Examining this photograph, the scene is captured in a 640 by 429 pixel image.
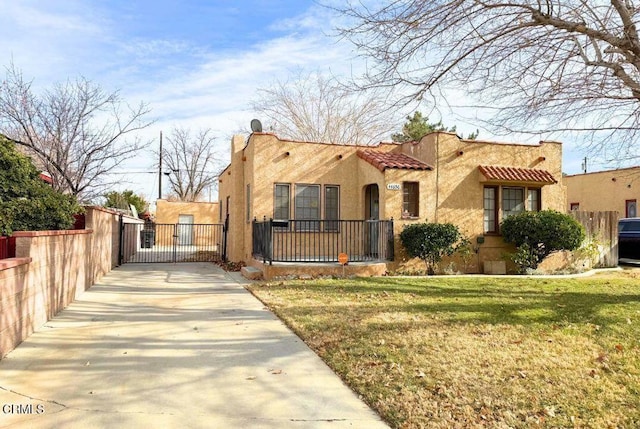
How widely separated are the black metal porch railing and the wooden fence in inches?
268

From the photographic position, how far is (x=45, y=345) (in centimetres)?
521

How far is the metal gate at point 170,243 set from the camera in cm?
1698

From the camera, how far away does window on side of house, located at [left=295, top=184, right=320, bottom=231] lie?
519 inches

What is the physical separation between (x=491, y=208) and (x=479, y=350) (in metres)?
9.35

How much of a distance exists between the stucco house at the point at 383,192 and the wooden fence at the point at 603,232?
1047 mm

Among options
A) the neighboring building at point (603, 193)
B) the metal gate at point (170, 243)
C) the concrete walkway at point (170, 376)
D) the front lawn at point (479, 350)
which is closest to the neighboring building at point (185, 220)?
the metal gate at point (170, 243)

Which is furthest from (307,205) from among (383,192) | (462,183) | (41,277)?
(41,277)

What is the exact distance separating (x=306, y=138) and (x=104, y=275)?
64.6 ft

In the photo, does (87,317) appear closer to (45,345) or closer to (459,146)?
(45,345)

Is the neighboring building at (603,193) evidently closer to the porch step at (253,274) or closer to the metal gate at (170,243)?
the porch step at (253,274)

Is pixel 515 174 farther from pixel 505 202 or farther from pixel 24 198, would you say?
pixel 24 198

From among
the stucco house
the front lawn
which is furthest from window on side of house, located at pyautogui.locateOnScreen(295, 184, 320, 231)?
the front lawn

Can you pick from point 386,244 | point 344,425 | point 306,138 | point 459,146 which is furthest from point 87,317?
point 306,138

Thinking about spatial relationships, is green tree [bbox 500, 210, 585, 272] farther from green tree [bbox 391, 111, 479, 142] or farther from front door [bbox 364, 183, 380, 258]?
green tree [bbox 391, 111, 479, 142]
